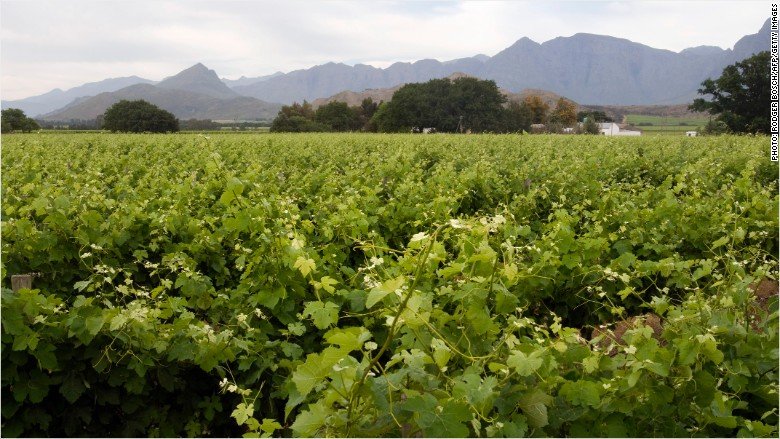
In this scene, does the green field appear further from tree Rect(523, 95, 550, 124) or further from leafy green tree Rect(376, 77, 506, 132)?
leafy green tree Rect(376, 77, 506, 132)

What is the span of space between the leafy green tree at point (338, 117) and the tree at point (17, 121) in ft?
102

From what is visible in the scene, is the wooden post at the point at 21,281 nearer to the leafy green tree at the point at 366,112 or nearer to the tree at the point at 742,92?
the tree at the point at 742,92

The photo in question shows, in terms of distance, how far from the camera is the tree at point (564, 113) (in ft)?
262

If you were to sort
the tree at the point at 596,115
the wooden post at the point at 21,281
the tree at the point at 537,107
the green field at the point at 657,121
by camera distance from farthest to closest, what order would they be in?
the tree at the point at 596,115
the tree at the point at 537,107
the green field at the point at 657,121
the wooden post at the point at 21,281

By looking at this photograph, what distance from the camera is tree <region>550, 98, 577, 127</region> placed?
7981 centimetres

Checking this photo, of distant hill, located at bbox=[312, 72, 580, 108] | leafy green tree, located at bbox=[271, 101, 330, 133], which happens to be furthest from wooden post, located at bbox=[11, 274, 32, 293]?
distant hill, located at bbox=[312, 72, 580, 108]

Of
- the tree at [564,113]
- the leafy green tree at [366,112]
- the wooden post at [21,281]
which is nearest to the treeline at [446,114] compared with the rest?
Answer: the leafy green tree at [366,112]

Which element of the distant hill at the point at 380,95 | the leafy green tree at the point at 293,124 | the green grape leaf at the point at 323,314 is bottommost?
the green grape leaf at the point at 323,314

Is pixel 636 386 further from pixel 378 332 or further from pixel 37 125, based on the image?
pixel 37 125

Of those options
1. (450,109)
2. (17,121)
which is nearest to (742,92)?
(450,109)

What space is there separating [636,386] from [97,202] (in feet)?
16.8

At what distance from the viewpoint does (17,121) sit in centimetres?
5388

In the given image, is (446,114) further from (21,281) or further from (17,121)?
(21,281)

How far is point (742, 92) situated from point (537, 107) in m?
35.1
